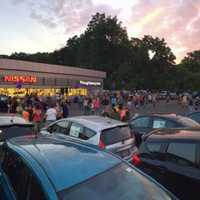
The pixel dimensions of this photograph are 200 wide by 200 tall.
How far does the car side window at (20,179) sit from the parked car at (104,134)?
15.2 feet

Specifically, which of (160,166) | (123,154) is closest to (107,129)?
(123,154)

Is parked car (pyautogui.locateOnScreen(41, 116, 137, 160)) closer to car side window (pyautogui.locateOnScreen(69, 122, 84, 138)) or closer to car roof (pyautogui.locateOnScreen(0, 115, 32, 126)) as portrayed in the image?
car side window (pyautogui.locateOnScreen(69, 122, 84, 138))

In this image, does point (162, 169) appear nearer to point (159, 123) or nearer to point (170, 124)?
point (170, 124)

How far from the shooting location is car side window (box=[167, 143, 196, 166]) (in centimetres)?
569

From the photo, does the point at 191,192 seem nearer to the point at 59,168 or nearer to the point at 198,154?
the point at 198,154

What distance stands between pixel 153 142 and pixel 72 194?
366cm

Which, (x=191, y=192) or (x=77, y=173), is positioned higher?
(x=77, y=173)

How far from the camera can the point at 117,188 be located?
3.44 meters

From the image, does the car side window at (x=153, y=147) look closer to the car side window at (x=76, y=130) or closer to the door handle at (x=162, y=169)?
the door handle at (x=162, y=169)

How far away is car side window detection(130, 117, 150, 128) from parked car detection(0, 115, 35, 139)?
5395 millimetres

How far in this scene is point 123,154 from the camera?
8.99 m

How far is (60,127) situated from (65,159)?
7.01 metres

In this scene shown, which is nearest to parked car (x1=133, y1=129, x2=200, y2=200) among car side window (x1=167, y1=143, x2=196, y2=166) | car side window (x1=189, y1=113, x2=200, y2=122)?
car side window (x1=167, y1=143, x2=196, y2=166)

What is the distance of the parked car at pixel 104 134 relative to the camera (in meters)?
8.89
